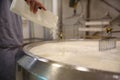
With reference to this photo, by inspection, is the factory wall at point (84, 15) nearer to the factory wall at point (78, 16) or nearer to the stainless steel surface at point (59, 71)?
the factory wall at point (78, 16)

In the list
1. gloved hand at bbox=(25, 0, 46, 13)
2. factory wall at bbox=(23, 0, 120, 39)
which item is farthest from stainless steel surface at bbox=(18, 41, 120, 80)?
factory wall at bbox=(23, 0, 120, 39)

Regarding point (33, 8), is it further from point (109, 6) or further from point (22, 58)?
point (109, 6)

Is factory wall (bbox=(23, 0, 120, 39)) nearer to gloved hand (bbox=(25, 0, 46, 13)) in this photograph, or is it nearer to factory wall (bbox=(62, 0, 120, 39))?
factory wall (bbox=(62, 0, 120, 39))

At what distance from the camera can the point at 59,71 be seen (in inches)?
18.5

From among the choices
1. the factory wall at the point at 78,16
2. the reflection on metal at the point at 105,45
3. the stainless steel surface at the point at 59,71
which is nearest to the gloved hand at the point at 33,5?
the stainless steel surface at the point at 59,71

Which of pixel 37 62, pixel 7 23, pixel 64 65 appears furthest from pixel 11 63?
pixel 64 65

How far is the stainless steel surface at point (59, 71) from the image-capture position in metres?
0.40

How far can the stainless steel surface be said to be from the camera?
40 centimetres

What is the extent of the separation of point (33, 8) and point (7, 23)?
49 cm

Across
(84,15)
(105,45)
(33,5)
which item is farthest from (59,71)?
(84,15)

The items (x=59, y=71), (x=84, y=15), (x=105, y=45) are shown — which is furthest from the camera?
(x=84, y=15)

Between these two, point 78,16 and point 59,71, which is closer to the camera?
point 59,71

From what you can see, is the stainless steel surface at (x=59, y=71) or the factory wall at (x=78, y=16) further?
the factory wall at (x=78, y=16)

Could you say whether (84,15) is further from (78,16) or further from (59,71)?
(59,71)
